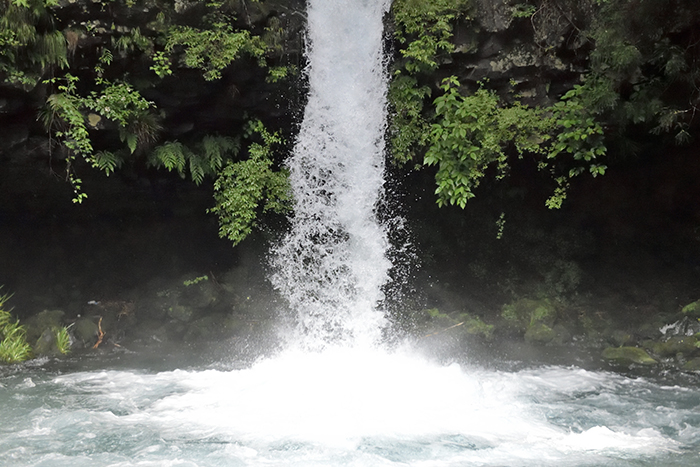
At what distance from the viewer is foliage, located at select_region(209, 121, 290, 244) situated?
9258 millimetres

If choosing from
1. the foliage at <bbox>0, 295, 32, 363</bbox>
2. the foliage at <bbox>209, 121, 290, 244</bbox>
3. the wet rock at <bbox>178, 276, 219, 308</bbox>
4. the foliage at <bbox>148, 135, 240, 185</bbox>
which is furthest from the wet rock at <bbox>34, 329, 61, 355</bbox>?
the foliage at <bbox>148, 135, 240, 185</bbox>

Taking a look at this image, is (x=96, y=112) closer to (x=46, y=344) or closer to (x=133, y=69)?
(x=133, y=69)

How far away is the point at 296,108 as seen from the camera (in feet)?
31.4

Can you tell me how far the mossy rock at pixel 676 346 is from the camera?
8.55 metres

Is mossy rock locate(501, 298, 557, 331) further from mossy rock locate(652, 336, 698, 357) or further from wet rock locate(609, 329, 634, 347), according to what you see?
mossy rock locate(652, 336, 698, 357)

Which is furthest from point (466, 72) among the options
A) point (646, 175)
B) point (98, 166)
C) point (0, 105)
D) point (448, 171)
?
point (0, 105)

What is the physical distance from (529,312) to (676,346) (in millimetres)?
2379

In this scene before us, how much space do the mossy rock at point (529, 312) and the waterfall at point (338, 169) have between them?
258 centimetres

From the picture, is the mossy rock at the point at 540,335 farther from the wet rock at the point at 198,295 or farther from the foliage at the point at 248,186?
the wet rock at the point at 198,295

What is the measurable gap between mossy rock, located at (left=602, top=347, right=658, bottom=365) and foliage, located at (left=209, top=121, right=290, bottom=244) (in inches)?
242

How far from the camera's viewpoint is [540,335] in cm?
956

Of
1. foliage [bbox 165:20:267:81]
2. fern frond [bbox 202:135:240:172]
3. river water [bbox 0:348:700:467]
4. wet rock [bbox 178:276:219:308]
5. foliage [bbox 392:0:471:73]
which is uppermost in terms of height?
foliage [bbox 392:0:471:73]

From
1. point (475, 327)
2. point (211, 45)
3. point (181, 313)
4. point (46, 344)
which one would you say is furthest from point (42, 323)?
point (475, 327)

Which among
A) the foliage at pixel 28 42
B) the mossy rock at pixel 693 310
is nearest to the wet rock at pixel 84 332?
the foliage at pixel 28 42
